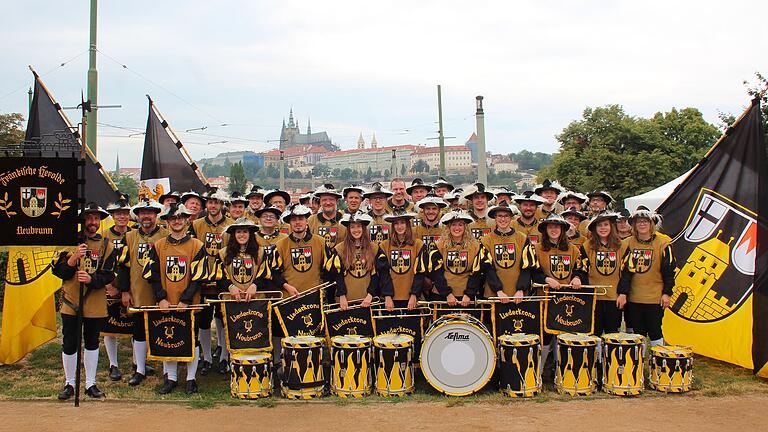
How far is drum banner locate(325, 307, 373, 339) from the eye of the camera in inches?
311

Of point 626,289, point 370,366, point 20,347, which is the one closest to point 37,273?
point 20,347

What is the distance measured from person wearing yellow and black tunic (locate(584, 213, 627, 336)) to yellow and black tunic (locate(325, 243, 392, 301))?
2.75 metres

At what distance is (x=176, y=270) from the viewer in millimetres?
7727

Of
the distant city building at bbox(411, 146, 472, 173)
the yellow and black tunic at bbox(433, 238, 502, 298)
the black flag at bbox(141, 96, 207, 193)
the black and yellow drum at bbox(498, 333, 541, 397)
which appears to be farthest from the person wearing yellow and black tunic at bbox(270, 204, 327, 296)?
the distant city building at bbox(411, 146, 472, 173)

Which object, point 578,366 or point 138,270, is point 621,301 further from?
point 138,270

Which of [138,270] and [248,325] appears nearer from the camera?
[248,325]

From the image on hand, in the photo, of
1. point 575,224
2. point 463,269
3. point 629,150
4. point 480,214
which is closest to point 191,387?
point 463,269

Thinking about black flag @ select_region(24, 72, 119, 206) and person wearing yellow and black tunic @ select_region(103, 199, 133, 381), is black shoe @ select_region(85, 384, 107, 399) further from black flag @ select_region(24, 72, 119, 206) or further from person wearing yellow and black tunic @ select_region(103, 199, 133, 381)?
black flag @ select_region(24, 72, 119, 206)

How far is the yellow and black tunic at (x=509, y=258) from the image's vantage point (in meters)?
7.94

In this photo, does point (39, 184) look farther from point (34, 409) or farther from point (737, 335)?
point (737, 335)

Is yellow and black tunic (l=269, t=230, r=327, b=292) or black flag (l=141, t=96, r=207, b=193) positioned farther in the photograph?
black flag (l=141, t=96, r=207, b=193)

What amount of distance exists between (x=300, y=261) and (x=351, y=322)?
1034 mm

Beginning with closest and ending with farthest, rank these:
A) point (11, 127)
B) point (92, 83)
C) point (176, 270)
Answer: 1. point (176, 270)
2. point (92, 83)
3. point (11, 127)

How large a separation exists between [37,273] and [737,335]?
9820 millimetres
